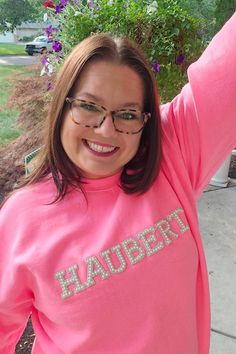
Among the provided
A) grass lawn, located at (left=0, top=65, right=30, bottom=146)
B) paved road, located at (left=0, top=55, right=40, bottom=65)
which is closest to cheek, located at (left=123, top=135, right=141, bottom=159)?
grass lawn, located at (left=0, top=65, right=30, bottom=146)

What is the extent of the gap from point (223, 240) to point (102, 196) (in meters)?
2.36

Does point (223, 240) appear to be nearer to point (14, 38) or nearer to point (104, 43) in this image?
point (104, 43)

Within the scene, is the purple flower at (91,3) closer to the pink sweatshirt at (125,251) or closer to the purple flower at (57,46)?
the purple flower at (57,46)

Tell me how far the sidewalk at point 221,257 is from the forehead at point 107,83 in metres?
1.72

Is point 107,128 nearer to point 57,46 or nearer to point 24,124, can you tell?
point 57,46

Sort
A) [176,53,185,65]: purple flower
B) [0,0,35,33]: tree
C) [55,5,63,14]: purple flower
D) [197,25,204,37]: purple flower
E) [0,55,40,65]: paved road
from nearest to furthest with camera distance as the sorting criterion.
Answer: [55,5,63,14]: purple flower < [176,53,185,65]: purple flower < [197,25,204,37]: purple flower < [0,0,35,33]: tree < [0,55,40,65]: paved road

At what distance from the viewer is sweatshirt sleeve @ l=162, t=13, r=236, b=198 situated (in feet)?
3.50

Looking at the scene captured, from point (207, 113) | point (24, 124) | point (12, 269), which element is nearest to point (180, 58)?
point (24, 124)

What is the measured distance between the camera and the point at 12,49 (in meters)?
5.76

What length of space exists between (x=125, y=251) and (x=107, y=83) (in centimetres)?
40

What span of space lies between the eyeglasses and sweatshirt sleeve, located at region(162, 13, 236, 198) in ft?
0.54

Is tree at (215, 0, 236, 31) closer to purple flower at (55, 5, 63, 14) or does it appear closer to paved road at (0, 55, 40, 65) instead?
paved road at (0, 55, 40, 65)

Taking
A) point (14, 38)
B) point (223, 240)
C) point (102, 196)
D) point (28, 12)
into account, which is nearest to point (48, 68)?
point (28, 12)

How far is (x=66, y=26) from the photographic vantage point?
269cm
